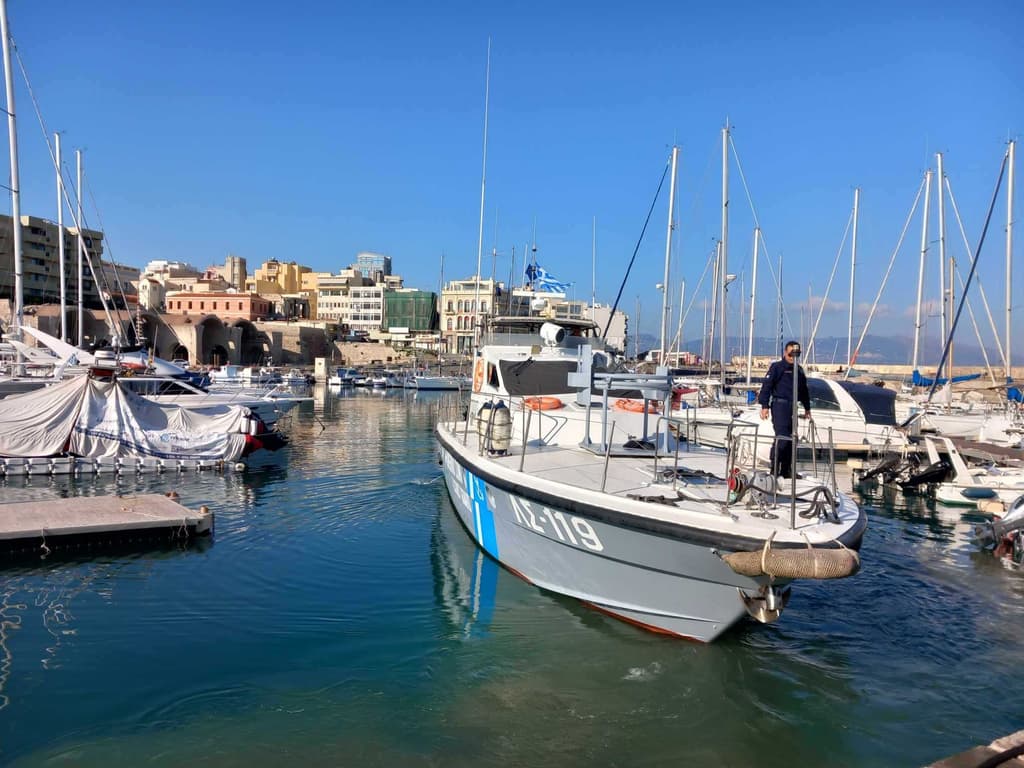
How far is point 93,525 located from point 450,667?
21.0 ft

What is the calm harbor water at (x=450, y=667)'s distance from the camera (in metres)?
5.21

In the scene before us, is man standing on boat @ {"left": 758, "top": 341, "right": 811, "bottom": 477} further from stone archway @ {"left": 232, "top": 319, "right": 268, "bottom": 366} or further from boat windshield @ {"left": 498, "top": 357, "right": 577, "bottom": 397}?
stone archway @ {"left": 232, "top": 319, "right": 268, "bottom": 366}

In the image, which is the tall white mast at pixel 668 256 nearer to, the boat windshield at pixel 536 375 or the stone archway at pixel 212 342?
the boat windshield at pixel 536 375

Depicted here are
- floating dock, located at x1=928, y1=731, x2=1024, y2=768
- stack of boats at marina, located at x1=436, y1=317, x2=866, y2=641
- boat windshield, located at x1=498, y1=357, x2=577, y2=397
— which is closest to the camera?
floating dock, located at x1=928, y1=731, x2=1024, y2=768

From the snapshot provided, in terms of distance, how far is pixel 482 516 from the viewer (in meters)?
9.38

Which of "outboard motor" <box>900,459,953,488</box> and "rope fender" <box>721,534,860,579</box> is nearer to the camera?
"rope fender" <box>721,534,860,579</box>

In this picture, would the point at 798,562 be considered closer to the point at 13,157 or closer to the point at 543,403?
the point at 543,403

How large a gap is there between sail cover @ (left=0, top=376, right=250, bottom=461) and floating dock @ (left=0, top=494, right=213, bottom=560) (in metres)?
5.96

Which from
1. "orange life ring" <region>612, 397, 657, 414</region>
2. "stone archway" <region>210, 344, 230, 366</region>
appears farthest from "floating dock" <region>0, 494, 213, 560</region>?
"stone archway" <region>210, 344, 230, 366</region>

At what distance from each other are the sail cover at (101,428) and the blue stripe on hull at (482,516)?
405 inches

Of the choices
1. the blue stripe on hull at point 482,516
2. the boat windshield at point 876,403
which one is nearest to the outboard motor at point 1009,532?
the blue stripe on hull at point 482,516

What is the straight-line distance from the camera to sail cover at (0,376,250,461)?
16.0 meters

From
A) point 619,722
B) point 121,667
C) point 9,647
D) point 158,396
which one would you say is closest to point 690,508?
point 619,722

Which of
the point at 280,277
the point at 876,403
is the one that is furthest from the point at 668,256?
the point at 280,277
